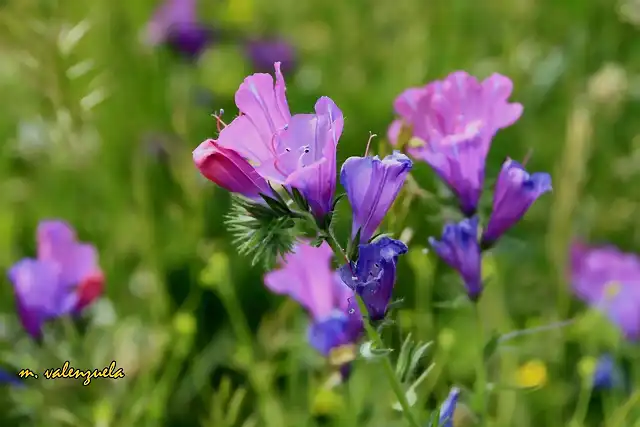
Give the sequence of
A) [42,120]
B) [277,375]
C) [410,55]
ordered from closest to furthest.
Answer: [277,375]
[42,120]
[410,55]

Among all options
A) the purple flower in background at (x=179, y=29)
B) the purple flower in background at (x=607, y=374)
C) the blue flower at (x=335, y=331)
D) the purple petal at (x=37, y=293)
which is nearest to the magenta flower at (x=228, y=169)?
the blue flower at (x=335, y=331)

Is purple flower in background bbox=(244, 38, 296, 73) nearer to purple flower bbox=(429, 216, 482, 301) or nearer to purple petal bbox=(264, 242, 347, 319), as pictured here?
purple petal bbox=(264, 242, 347, 319)

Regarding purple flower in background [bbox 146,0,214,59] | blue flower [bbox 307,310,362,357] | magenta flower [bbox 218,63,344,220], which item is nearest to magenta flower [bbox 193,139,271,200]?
magenta flower [bbox 218,63,344,220]

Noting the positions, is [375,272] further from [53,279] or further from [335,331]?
[53,279]

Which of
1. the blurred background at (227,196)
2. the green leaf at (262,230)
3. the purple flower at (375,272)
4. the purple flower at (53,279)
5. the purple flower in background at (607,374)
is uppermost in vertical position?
the green leaf at (262,230)

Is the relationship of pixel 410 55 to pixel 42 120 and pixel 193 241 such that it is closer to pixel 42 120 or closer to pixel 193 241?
pixel 193 241

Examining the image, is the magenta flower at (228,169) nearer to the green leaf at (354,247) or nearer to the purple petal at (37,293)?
the green leaf at (354,247)

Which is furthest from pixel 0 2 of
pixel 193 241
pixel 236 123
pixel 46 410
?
pixel 236 123
